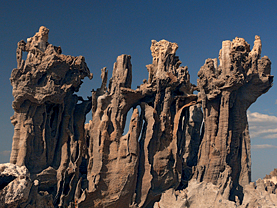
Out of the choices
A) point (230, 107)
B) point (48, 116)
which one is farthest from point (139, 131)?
point (230, 107)

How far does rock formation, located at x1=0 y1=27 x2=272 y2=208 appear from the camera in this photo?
18.8 metres

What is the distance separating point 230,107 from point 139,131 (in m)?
6.15

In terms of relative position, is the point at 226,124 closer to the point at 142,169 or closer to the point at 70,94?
the point at 142,169

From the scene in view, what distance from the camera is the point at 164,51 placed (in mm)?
22750

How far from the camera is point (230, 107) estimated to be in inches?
883

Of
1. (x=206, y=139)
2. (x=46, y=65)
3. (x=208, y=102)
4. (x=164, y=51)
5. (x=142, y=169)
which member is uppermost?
(x=164, y=51)

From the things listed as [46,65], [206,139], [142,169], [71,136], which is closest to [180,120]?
[206,139]

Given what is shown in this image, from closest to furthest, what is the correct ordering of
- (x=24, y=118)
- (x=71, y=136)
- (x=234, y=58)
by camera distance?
1. (x=24, y=118)
2. (x=71, y=136)
3. (x=234, y=58)

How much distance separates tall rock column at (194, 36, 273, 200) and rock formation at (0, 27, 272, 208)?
0.06m

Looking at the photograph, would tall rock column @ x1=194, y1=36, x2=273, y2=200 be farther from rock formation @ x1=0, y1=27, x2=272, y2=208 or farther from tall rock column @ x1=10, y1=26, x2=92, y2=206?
tall rock column @ x1=10, y1=26, x2=92, y2=206

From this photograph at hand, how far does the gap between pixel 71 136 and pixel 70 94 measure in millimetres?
2428

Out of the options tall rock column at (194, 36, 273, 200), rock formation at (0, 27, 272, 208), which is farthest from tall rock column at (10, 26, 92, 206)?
tall rock column at (194, 36, 273, 200)

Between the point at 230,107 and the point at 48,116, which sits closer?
the point at 48,116

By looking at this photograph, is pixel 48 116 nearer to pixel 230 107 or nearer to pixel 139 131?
pixel 139 131
